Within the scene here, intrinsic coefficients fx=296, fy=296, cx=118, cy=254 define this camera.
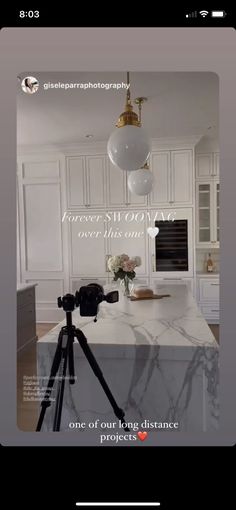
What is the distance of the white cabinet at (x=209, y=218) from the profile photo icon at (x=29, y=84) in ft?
1.36

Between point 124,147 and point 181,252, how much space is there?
0.43 meters

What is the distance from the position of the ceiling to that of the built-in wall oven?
0.86 feet

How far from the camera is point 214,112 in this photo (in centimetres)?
61

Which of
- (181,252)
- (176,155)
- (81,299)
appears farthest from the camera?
(176,155)

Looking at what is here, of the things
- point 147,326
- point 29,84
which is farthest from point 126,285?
point 29,84

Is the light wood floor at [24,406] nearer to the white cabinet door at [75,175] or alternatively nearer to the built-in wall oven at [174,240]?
the built-in wall oven at [174,240]

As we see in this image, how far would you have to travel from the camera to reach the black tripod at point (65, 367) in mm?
648

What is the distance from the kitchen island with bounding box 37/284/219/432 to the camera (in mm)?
682

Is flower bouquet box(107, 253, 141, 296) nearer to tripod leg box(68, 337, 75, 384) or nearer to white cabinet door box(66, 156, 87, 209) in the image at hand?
white cabinet door box(66, 156, 87, 209)
